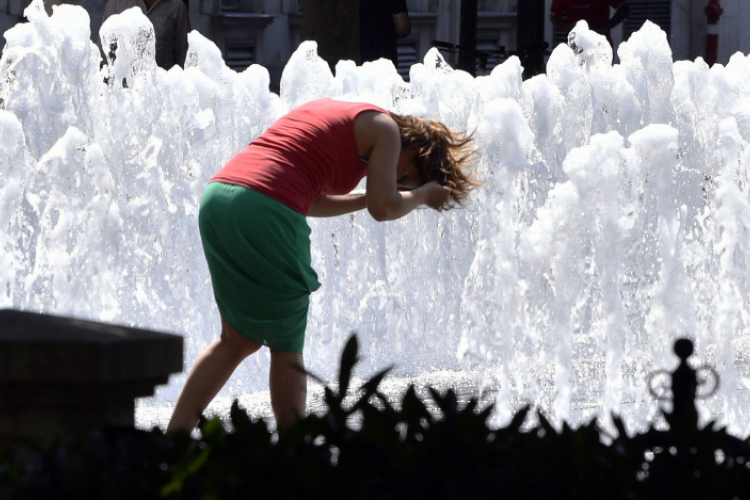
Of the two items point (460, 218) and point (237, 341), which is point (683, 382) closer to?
point (237, 341)

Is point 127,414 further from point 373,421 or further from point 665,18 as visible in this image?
point 665,18

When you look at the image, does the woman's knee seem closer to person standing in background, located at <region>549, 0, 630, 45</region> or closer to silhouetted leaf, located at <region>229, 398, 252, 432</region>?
silhouetted leaf, located at <region>229, 398, 252, 432</region>

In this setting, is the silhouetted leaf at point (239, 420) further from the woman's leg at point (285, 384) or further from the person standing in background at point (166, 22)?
the person standing in background at point (166, 22)

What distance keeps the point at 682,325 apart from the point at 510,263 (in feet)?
2.56

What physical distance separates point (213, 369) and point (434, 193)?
Result: 30.2 inches

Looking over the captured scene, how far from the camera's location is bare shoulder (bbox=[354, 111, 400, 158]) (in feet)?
11.8

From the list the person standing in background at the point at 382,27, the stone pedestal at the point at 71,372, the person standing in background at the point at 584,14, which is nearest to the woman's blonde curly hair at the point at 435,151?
the stone pedestal at the point at 71,372

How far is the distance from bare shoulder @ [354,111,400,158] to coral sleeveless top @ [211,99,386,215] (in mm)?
17

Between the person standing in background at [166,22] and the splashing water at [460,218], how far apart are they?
182cm

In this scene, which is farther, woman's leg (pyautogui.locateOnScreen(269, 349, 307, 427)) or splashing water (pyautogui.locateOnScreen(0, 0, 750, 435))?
splashing water (pyautogui.locateOnScreen(0, 0, 750, 435))

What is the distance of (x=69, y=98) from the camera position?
6480 mm

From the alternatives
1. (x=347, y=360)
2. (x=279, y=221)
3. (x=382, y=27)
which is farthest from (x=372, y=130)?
(x=382, y=27)

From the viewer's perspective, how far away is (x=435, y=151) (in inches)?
148

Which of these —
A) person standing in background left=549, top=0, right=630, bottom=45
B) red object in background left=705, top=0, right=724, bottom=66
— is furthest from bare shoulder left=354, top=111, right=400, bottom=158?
red object in background left=705, top=0, right=724, bottom=66
